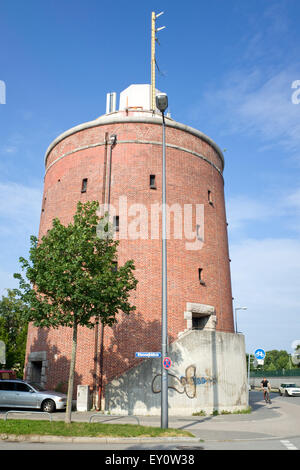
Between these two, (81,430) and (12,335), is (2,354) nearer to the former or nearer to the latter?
(12,335)

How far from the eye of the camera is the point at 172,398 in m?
17.5

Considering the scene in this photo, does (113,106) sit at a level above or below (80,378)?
above

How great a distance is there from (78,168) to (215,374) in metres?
14.2

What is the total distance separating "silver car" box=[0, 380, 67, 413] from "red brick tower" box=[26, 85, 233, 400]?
2343 mm

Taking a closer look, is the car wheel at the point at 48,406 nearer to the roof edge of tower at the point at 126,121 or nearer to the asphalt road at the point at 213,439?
the asphalt road at the point at 213,439

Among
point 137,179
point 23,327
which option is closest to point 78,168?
point 137,179

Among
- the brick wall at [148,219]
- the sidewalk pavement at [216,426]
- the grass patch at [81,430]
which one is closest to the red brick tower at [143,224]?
the brick wall at [148,219]

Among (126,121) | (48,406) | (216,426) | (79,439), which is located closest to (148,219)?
(126,121)

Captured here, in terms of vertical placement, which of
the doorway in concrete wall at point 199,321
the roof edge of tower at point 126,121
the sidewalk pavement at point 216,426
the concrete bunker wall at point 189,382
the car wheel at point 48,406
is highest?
the roof edge of tower at point 126,121

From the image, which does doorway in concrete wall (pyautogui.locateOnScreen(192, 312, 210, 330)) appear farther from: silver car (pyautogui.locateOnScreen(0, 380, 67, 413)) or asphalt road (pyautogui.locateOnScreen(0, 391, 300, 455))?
silver car (pyautogui.locateOnScreen(0, 380, 67, 413))

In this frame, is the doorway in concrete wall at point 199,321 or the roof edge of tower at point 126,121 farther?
the roof edge of tower at point 126,121

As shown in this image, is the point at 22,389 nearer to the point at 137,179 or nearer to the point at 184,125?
the point at 137,179

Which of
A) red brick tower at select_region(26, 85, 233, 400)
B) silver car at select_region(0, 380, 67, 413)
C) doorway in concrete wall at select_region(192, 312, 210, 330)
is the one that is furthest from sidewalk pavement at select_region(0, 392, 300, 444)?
doorway in concrete wall at select_region(192, 312, 210, 330)

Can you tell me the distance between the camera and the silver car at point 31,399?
56.4ft
